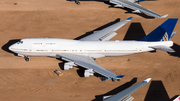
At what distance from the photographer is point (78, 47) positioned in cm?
4062

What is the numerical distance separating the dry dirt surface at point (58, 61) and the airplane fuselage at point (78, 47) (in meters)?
2.70

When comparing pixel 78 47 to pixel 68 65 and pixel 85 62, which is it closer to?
pixel 85 62

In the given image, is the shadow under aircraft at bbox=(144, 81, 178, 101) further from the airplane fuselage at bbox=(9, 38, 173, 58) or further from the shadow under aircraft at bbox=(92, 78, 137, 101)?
the airplane fuselage at bbox=(9, 38, 173, 58)

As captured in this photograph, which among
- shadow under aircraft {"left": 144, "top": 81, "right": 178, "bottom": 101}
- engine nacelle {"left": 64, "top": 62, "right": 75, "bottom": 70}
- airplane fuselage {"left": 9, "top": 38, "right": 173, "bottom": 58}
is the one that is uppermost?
airplane fuselage {"left": 9, "top": 38, "right": 173, "bottom": 58}

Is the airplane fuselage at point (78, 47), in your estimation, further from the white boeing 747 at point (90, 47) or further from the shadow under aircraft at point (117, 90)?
the shadow under aircraft at point (117, 90)

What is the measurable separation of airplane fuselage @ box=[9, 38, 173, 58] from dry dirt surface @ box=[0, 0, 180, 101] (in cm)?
270

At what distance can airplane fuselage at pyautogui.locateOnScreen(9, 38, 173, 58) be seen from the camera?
40.3 m

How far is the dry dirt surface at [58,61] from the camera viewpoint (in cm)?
3588

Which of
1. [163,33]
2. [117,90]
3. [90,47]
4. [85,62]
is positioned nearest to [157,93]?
[117,90]

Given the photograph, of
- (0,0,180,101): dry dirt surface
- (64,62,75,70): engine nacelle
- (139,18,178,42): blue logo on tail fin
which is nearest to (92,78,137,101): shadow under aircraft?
(0,0,180,101): dry dirt surface

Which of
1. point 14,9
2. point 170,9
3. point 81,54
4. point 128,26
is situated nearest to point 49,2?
point 14,9

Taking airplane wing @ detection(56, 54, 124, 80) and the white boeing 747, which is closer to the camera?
airplane wing @ detection(56, 54, 124, 80)

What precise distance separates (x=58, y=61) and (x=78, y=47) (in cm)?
549

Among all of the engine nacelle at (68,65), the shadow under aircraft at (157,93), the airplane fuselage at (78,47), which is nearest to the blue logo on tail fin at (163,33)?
the airplane fuselage at (78,47)
